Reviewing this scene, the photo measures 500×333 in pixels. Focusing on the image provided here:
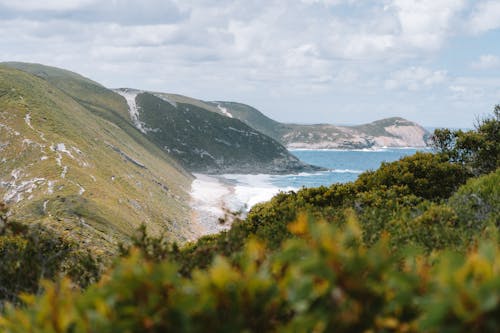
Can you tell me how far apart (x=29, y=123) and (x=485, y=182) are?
70452mm

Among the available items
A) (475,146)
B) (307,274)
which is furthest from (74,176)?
(307,274)

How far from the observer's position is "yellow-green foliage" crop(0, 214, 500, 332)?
3.05 metres

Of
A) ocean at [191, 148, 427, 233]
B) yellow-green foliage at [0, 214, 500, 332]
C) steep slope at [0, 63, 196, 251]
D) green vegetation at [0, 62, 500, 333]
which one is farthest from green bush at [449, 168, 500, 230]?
ocean at [191, 148, 427, 233]

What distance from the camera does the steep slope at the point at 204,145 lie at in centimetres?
17025

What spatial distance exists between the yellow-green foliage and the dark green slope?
160 metres

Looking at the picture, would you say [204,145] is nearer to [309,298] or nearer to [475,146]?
[475,146]

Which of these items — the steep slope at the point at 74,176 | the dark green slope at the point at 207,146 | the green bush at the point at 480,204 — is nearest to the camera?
the green bush at the point at 480,204

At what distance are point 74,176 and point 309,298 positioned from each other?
189 feet

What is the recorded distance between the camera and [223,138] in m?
192

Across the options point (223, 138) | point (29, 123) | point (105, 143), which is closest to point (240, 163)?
point (223, 138)

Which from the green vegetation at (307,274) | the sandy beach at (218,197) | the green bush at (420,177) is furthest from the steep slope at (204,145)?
the green vegetation at (307,274)

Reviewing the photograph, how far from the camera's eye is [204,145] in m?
180

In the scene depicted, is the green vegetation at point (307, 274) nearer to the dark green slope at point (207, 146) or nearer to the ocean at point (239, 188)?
the ocean at point (239, 188)

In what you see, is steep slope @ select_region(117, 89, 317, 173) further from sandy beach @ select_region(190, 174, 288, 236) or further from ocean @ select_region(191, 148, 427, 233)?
sandy beach @ select_region(190, 174, 288, 236)
